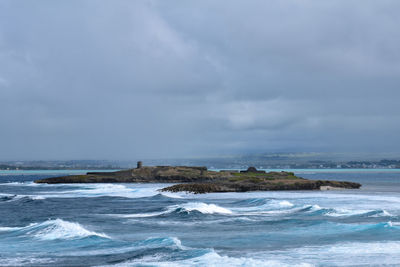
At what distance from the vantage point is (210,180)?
381 feet

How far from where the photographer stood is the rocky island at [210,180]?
89625mm

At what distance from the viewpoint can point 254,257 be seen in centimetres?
2650

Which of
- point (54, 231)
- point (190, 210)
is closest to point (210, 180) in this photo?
point (190, 210)

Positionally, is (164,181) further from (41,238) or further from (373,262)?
(373,262)

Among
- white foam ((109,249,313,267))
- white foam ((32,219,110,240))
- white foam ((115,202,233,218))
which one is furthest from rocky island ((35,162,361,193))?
white foam ((109,249,313,267))

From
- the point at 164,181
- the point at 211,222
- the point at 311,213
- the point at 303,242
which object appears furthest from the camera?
the point at 164,181

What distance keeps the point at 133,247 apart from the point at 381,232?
610 inches

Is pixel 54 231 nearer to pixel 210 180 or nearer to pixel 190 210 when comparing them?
pixel 190 210

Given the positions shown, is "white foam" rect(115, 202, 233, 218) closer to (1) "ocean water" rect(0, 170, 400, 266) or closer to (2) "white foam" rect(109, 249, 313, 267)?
(1) "ocean water" rect(0, 170, 400, 266)

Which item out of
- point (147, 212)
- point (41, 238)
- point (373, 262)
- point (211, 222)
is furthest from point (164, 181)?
point (373, 262)

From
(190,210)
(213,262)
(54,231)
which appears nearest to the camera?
(213,262)

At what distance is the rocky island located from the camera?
8962cm

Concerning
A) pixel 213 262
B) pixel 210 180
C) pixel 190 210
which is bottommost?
pixel 213 262

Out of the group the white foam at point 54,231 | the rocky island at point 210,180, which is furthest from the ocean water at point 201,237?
the rocky island at point 210,180
